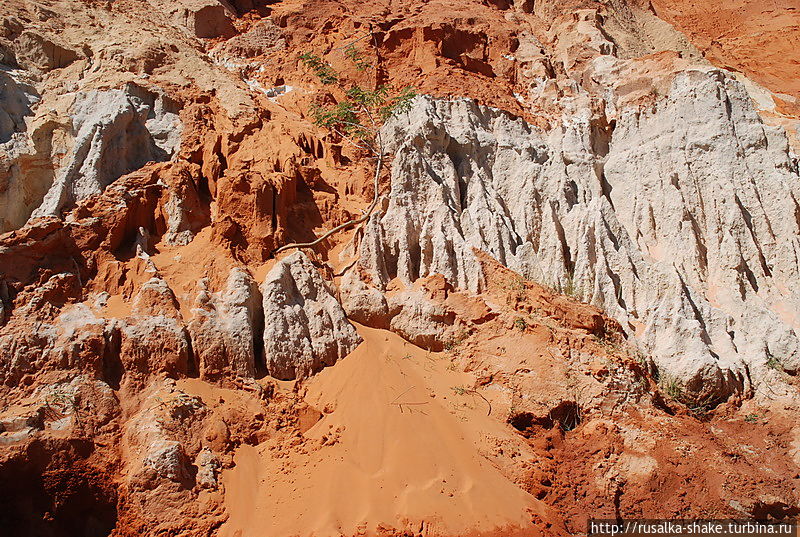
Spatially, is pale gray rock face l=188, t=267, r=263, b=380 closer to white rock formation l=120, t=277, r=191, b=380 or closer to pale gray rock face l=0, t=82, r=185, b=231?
white rock formation l=120, t=277, r=191, b=380

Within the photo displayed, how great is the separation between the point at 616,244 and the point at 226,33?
639 inches

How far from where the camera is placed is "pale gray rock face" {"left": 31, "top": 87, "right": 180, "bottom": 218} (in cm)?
999

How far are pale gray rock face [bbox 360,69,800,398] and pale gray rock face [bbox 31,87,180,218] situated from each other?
5397 mm

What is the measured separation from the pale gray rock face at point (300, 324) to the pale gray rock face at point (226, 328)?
296 millimetres

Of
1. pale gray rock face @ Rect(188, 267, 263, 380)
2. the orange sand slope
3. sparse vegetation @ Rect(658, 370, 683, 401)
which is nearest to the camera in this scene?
the orange sand slope

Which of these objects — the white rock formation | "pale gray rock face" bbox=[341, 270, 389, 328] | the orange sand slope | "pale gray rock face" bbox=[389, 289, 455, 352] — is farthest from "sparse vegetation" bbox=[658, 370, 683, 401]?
the white rock formation

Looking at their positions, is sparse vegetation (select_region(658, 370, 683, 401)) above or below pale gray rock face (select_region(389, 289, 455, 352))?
below

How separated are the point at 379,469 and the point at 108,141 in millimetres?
8846

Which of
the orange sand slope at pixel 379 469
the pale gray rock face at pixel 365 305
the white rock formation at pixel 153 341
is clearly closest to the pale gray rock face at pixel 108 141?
the white rock formation at pixel 153 341

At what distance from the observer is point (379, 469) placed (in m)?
7.18

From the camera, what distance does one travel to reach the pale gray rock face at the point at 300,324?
8.75 m

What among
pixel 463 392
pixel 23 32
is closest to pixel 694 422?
pixel 463 392

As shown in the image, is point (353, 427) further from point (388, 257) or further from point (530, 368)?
point (388, 257)

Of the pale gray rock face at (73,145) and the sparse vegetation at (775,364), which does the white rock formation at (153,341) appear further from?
the sparse vegetation at (775,364)
